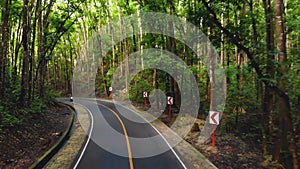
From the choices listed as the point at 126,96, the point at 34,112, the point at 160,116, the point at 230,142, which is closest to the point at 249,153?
the point at 230,142

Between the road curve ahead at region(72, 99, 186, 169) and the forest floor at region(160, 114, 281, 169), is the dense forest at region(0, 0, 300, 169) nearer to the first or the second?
the forest floor at region(160, 114, 281, 169)

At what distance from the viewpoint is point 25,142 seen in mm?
12562

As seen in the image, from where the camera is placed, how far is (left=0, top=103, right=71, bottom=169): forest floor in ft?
33.9

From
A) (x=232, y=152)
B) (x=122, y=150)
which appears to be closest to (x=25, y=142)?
(x=122, y=150)

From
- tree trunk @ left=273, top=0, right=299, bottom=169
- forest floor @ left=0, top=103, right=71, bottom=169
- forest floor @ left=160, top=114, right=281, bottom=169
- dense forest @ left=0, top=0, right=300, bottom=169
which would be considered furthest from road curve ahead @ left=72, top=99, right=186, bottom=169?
dense forest @ left=0, top=0, right=300, bottom=169

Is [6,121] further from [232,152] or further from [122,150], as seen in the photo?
[232,152]

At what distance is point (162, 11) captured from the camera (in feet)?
64.3

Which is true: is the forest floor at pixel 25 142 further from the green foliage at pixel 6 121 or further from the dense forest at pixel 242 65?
the dense forest at pixel 242 65

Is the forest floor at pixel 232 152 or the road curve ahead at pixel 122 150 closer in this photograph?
the forest floor at pixel 232 152

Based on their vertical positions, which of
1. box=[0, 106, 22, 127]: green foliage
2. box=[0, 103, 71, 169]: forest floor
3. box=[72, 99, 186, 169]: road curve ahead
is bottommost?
box=[72, 99, 186, 169]: road curve ahead

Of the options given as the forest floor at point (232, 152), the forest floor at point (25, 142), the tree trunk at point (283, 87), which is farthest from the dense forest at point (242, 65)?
the forest floor at point (25, 142)

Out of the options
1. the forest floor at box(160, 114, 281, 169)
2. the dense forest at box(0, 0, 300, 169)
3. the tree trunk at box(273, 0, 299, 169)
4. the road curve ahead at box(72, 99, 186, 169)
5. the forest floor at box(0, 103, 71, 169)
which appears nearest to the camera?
the tree trunk at box(273, 0, 299, 169)

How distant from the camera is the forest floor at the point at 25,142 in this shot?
10320mm

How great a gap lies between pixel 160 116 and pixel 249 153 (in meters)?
12.3
